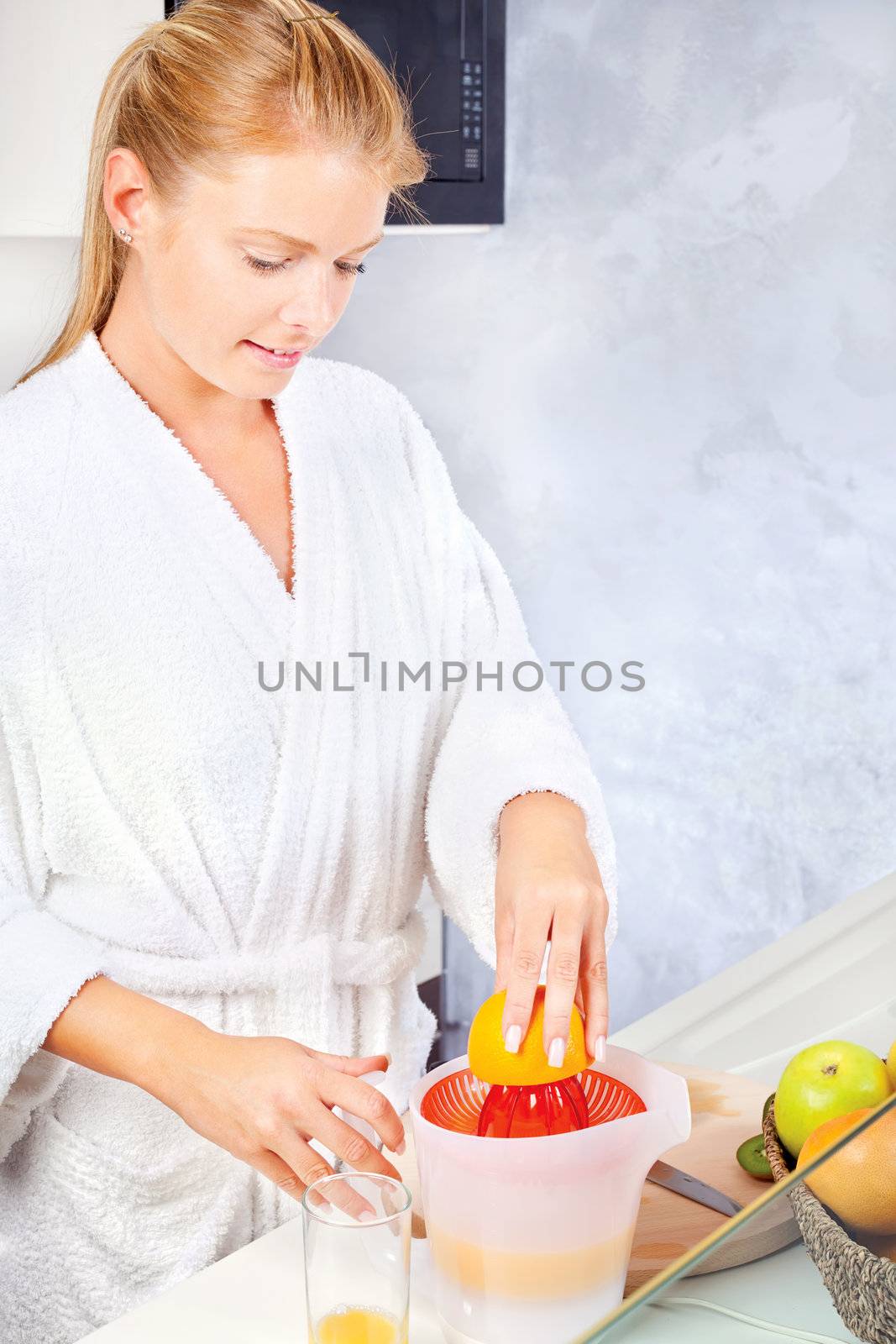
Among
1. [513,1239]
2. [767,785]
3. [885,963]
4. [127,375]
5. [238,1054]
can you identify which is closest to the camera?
[513,1239]

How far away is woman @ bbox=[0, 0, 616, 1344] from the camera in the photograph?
97 cm

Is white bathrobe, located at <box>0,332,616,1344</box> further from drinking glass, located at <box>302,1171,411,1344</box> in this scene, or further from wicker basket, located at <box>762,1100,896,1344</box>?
wicker basket, located at <box>762,1100,896,1344</box>

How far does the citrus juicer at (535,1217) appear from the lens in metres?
0.67

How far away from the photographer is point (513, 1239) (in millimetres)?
683

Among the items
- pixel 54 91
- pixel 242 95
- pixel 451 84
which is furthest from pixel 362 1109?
pixel 451 84

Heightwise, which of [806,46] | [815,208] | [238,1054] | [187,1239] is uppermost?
[806,46]

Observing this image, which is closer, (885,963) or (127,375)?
(885,963)

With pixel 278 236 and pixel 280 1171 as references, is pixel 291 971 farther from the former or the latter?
pixel 278 236

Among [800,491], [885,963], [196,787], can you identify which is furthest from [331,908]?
[800,491]

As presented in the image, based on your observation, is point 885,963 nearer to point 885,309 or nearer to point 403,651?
point 403,651

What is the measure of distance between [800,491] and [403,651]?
1.57m

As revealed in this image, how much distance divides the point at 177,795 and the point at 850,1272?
2.02 ft

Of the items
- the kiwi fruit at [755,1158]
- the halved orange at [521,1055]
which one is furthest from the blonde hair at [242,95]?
the kiwi fruit at [755,1158]

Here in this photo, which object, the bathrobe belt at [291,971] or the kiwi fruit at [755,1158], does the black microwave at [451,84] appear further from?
the kiwi fruit at [755,1158]
